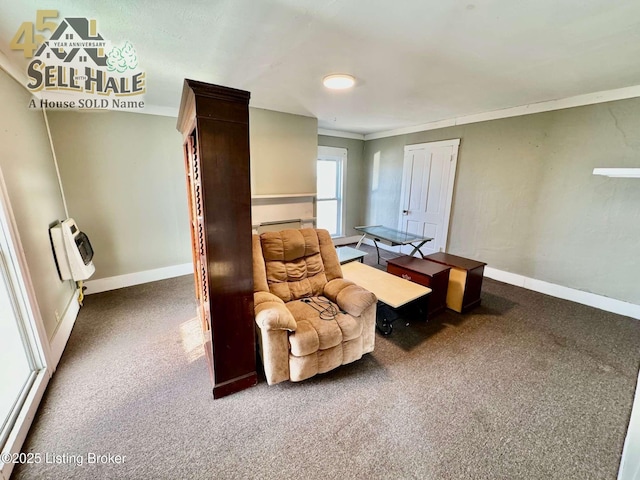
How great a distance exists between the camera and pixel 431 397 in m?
1.75

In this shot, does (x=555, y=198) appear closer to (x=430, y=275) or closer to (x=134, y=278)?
(x=430, y=275)

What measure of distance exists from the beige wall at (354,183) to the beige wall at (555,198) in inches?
65.8

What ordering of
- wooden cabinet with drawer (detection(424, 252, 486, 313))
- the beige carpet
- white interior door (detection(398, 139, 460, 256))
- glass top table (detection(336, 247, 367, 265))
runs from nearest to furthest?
the beige carpet → wooden cabinet with drawer (detection(424, 252, 486, 313)) → glass top table (detection(336, 247, 367, 265)) → white interior door (detection(398, 139, 460, 256))

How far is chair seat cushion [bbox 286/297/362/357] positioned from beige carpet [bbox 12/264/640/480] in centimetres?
34

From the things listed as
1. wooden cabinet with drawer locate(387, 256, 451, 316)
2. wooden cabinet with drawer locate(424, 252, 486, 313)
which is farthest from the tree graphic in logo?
wooden cabinet with drawer locate(424, 252, 486, 313)

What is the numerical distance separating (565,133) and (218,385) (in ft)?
14.6

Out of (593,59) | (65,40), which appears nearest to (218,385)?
(65,40)

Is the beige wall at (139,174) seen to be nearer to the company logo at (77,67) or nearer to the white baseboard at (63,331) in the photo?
the company logo at (77,67)

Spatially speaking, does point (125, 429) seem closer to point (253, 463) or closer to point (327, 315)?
point (253, 463)

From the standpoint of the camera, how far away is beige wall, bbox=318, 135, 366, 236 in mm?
5465

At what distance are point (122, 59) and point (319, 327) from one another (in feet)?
8.56

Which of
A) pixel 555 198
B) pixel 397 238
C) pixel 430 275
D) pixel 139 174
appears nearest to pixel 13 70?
pixel 139 174

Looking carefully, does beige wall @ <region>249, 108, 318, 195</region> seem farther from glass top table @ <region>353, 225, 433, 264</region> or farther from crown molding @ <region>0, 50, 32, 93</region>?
crown molding @ <region>0, 50, 32, 93</region>

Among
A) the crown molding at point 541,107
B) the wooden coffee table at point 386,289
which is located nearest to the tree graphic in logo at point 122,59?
the wooden coffee table at point 386,289
